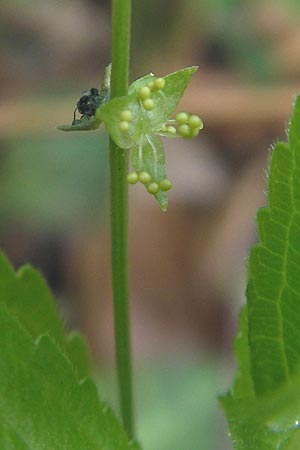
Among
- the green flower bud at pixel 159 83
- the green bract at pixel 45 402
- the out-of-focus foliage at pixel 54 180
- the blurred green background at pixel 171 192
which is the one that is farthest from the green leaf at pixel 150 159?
the out-of-focus foliage at pixel 54 180

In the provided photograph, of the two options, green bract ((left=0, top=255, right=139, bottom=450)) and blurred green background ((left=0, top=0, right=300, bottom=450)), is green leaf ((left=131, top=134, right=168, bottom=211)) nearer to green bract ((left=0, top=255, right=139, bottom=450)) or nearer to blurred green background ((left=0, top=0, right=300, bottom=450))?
green bract ((left=0, top=255, right=139, bottom=450))

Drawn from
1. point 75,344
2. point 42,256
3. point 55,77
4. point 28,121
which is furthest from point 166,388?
point 55,77

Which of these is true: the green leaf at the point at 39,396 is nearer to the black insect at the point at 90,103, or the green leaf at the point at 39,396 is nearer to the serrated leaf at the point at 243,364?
the black insect at the point at 90,103

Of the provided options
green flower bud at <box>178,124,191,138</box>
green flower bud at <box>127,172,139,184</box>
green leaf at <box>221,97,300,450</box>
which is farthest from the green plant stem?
green leaf at <box>221,97,300,450</box>

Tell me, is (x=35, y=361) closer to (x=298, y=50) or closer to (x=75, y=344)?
(x=75, y=344)

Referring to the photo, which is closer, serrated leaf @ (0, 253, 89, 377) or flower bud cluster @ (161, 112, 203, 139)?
flower bud cluster @ (161, 112, 203, 139)

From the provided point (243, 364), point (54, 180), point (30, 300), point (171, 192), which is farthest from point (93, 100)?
point (171, 192)
